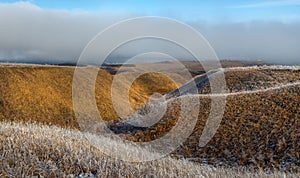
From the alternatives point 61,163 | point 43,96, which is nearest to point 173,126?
point 61,163

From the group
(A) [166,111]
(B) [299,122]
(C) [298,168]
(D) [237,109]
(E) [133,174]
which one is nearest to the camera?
(E) [133,174]

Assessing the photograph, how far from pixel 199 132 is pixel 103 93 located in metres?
43.2

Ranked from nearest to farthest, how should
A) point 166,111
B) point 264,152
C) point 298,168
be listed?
point 298,168 → point 264,152 → point 166,111

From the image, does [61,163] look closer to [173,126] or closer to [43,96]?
[173,126]

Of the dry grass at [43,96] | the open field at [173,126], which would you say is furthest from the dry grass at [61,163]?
the dry grass at [43,96]

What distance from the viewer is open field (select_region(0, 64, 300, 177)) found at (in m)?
7.95

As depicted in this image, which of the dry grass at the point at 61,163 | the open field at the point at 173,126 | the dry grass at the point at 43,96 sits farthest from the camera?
the dry grass at the point at 43,96

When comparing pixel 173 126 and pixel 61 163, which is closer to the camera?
pixel 61 163

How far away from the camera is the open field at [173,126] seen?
795 centimetres

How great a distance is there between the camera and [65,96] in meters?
55.2

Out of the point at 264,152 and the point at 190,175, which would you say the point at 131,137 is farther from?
the point at 190,175

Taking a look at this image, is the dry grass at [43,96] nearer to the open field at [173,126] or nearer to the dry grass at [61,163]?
the open field at [173,126]

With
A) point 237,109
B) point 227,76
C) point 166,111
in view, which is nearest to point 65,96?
point 227,76

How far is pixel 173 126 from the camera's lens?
23078mm
